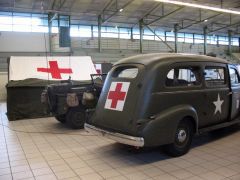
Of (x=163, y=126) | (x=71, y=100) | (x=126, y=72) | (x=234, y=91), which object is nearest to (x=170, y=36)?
(x=71, y=100)

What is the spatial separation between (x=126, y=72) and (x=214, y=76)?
188 centimetres

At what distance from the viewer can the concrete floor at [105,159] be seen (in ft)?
12.3

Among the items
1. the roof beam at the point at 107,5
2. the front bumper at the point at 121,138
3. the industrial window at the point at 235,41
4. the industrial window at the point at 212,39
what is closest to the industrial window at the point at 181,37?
the industrial window at the point at 212,39

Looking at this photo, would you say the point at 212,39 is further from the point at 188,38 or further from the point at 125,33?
the point at 125,33

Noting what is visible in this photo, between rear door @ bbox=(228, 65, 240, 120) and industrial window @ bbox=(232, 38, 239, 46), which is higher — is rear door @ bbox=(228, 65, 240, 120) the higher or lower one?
the lower one

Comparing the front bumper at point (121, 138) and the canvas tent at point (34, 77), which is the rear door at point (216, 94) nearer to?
the front bumper at point (121, 138)

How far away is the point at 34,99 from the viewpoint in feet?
27.7

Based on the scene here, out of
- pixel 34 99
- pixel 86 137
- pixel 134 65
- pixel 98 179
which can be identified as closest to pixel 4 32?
pixel 34 99

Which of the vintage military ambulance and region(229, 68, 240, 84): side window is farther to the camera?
region(229, 68, 240, 84): side window

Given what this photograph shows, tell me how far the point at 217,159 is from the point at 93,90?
353cm

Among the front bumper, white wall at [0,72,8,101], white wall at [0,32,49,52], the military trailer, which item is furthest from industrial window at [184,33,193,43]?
the front bumper

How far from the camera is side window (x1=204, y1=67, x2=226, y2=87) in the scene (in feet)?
16.7

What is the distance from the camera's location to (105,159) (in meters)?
4.42

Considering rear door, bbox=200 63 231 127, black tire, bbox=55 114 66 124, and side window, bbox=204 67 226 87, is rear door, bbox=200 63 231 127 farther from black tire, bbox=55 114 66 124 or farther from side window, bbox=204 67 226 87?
black tire, bbox=55 114 66 124
